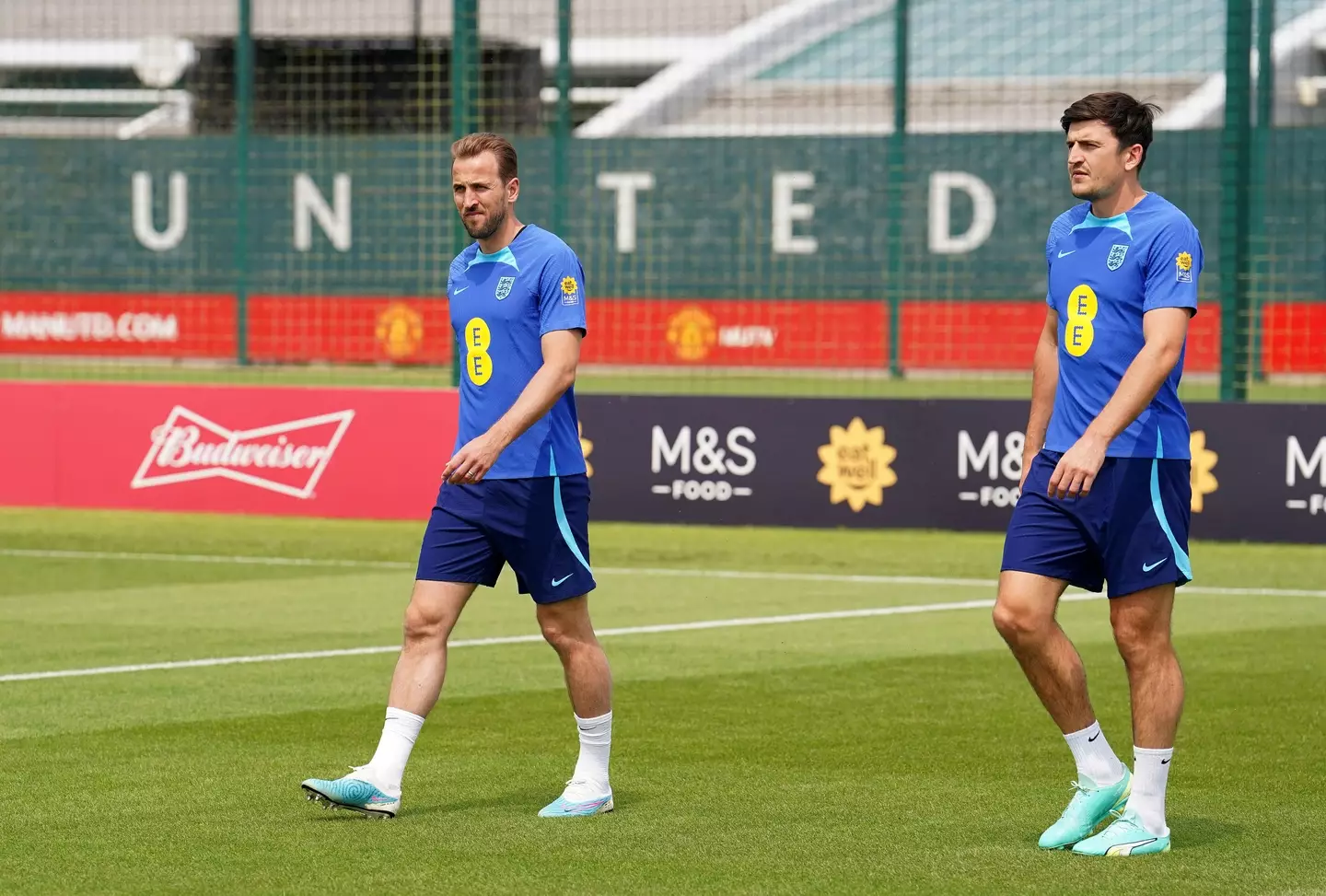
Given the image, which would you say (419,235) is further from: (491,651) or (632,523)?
(491,651)

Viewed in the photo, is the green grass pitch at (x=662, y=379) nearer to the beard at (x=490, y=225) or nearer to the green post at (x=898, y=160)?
the green post at (x=898, y=160)

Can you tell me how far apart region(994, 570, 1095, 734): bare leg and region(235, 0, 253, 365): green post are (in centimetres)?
1523

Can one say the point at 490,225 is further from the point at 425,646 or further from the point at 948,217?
the point at 948,217

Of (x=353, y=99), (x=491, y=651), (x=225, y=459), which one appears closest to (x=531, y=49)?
(x=353, y=99)

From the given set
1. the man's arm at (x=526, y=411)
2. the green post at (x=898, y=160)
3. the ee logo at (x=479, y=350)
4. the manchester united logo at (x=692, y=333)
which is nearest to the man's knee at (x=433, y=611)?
the man's arm at (x=526, y=411)

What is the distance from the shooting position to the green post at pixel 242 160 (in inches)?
842

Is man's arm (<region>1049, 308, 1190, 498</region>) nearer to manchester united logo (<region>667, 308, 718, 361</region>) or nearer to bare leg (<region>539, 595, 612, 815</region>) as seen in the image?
bare leg (<region>539, 595, 612, 815</region>)

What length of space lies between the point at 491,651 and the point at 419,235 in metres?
8.30

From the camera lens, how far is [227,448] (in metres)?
17.4

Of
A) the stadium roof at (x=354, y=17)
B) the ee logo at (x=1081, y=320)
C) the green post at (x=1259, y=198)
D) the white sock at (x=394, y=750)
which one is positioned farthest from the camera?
the stadium roof at (x=354, y=17)

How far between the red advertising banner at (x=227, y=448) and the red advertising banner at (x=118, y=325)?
4520 mm

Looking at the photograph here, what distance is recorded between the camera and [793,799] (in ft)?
24.3

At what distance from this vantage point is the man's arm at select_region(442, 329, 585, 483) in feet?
22.6

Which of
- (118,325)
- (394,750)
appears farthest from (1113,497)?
(118,325)
